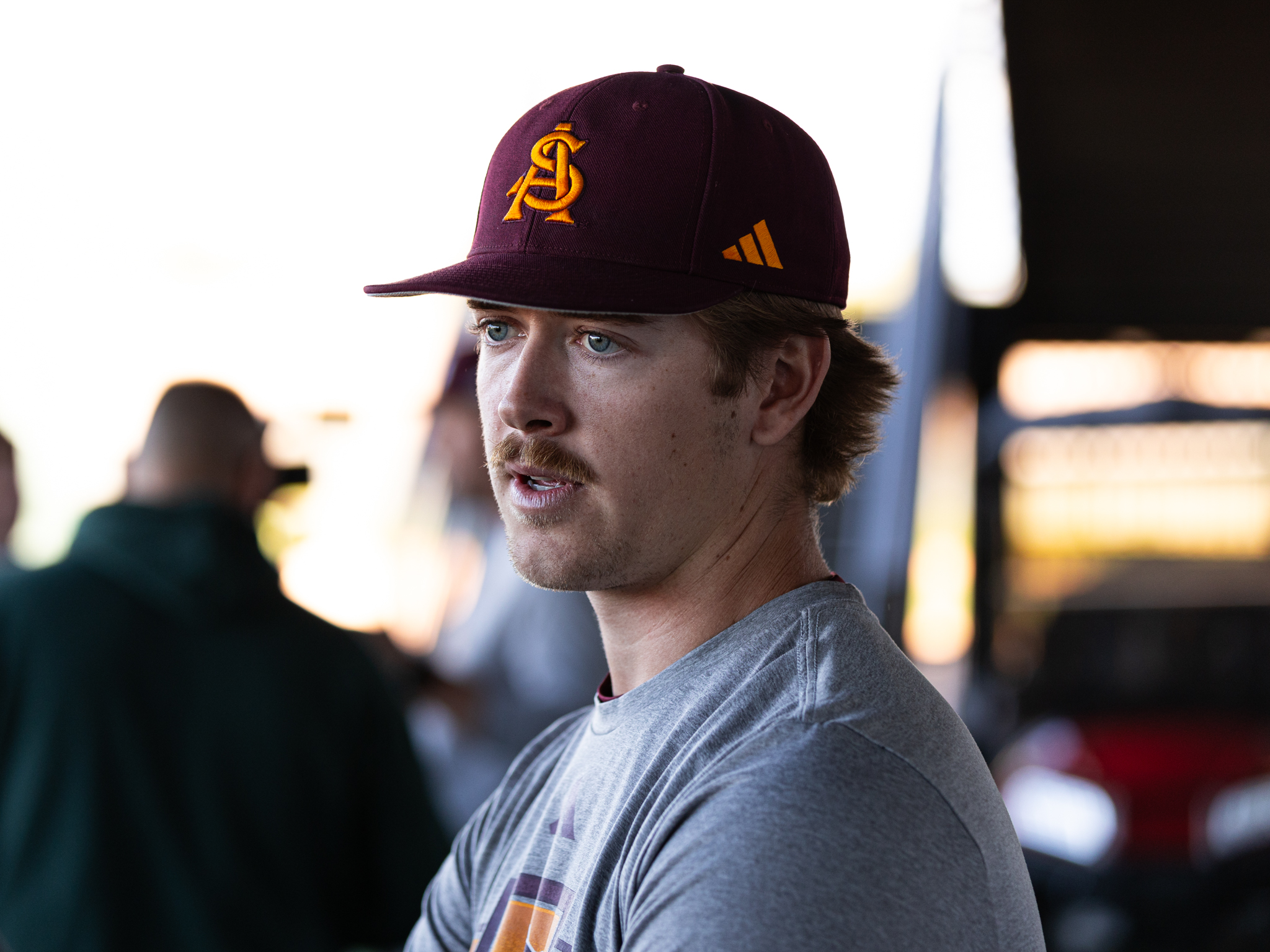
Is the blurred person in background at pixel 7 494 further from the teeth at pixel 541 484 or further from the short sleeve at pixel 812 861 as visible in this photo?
the short sleeve at pixel 812 861

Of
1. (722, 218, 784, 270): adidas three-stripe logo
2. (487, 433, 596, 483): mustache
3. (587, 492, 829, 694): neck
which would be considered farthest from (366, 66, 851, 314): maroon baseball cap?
(587, 492, 829, 694): neck

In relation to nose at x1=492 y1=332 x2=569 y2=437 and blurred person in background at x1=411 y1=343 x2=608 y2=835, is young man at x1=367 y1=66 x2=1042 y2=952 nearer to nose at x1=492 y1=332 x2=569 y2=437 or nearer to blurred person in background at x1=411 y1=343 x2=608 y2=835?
nose at x1=492 y1=332 x2=569 y2=437

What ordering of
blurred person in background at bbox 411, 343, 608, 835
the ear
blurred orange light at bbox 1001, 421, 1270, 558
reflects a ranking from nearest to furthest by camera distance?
the ear → blurred person in background at bbox 411, 343, 608, 835 → blurred orange light at bbox 1001, 421, 1270, 558

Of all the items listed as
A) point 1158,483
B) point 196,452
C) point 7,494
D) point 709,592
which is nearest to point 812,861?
point 709,592

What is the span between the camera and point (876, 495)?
541cm

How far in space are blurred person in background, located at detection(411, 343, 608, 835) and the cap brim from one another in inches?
85.2

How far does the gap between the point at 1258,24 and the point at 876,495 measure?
3.04m

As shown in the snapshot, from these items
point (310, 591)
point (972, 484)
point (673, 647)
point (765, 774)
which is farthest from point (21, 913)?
point (310, 591)

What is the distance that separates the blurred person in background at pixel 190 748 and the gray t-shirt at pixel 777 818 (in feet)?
4.72

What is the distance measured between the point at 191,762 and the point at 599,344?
5.67 feet

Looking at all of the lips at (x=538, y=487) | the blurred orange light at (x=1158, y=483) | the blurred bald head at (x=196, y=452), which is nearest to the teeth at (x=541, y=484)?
the lips at (x=538, y=487)

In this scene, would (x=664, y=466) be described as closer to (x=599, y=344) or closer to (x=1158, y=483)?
(x=599, y=344)

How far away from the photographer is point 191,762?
103 inches

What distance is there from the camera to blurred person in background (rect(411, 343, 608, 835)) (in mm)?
3584
